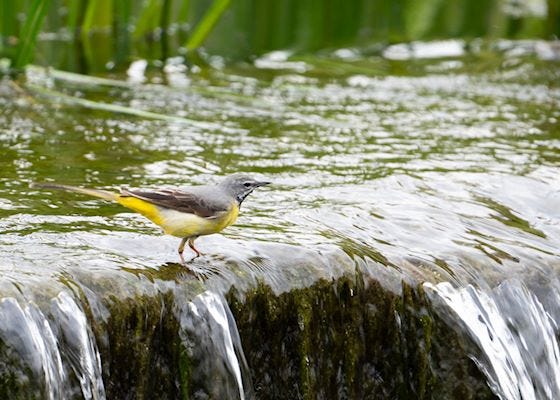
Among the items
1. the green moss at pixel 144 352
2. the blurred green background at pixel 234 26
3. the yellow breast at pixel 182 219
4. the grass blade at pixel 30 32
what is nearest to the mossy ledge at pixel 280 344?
the green moss at pixel 144 352

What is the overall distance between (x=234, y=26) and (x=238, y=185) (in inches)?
402

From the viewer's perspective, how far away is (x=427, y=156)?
8375mm

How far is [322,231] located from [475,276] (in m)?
0.82

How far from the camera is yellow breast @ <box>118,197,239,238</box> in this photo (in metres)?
5.32

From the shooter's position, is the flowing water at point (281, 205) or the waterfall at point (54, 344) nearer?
the waterfall at point (54, 344)

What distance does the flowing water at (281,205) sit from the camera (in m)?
5.22

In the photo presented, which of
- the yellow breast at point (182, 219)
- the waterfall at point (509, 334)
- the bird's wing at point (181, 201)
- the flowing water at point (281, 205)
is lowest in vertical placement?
the waterfall at point (509, 334)

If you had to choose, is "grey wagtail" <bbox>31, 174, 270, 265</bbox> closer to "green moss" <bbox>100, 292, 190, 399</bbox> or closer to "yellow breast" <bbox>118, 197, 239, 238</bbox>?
"yellow breast" <bbox>118, 197, 239, 238</bbox>

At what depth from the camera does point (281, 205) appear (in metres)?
6.82

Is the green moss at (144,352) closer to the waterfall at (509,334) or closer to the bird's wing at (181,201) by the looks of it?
the bird's wing at (181,201)

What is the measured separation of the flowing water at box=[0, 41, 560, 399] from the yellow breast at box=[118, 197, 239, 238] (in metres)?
0.20

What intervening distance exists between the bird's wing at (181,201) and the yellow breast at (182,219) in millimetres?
19

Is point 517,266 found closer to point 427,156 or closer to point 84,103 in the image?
point 427,156

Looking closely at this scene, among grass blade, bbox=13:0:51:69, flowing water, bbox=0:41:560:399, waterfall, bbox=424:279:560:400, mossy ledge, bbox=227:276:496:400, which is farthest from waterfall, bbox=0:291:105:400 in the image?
grass blade, bbox=13:0:51:69
